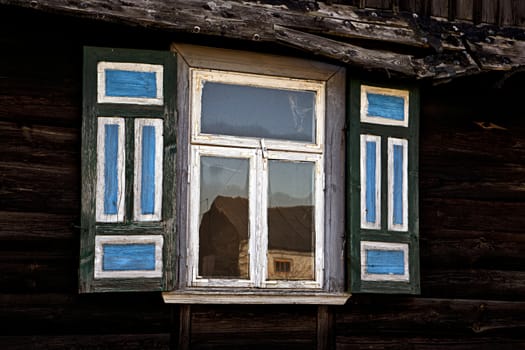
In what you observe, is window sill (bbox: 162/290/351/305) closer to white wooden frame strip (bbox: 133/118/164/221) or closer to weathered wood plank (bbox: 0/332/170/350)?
weathered wood plank (bbox: 0/332/170/350)

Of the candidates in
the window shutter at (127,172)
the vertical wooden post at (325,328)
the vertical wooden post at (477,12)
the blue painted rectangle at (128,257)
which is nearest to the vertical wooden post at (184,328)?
the window shutter at (127,172)

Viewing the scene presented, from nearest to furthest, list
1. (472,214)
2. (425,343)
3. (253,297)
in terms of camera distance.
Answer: (253,297), (425,343), (472,214)

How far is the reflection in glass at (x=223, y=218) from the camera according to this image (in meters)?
4.79

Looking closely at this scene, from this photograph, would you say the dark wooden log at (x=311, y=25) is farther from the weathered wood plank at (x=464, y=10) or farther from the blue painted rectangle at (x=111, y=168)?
the blue painted rectangle at (x=111, y=168)

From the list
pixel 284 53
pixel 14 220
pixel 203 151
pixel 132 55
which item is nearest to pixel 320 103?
pixel 284 53

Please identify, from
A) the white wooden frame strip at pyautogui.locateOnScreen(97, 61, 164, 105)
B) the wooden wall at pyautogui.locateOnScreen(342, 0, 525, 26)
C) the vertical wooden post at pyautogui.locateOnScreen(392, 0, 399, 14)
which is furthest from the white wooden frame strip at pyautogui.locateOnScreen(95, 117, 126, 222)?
the vertical wooden post at pyautogui.locateOnScreen(392, 0, 399, 14)

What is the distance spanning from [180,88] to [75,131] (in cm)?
61

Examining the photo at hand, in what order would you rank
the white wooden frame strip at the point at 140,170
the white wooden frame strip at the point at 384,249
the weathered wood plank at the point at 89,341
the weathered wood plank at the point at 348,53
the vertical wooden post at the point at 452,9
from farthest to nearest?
the vertical wooden post at the point at 452,9
the white wooden frame strip at the point at 384,249
the weathered wood plank at the point at 348,53
the white wooden frame strip at the point at 140,170
the weathered wood plank at the point at 89,341

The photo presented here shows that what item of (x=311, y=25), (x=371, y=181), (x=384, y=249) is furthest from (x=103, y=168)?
(x=384, y=249)

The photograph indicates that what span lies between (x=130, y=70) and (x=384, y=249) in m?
1.74

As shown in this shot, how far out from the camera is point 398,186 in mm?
5086

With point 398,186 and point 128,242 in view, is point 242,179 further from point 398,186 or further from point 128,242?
point 398,186

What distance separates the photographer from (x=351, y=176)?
4984 millimetres

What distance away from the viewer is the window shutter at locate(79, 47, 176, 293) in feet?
14.7
